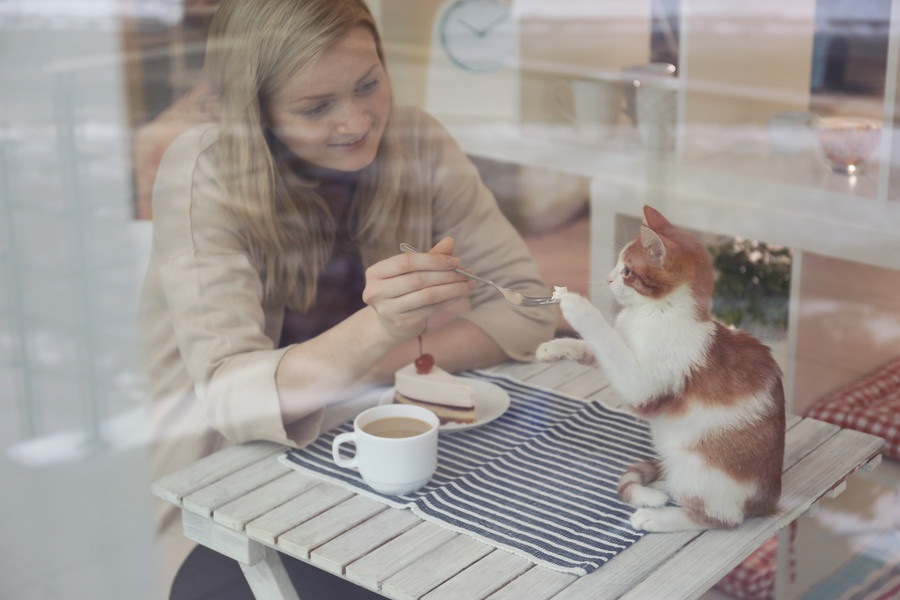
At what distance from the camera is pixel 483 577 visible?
837mm

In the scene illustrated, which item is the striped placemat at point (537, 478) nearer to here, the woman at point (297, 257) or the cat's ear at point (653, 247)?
the woman at point (297, 257)

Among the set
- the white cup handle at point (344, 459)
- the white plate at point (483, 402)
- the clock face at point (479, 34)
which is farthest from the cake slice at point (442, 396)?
the clock face at point (479, 34)

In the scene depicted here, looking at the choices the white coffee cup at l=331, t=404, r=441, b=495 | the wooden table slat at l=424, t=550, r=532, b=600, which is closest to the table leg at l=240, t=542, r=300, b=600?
the white coffee cup at l=331, t=404, r=441, b=495

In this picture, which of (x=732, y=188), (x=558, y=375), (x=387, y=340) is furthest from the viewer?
(x=732, y=188)

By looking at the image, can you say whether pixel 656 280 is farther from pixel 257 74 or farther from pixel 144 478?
pixel 144 478

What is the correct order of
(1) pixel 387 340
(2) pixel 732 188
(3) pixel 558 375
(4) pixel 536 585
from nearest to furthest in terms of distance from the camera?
(4) pixel 536 585, (1) pixel 387 340, (3) pixel 558 375, (2) pixel 732 188

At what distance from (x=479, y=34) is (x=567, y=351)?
1.89ft

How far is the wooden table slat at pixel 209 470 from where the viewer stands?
993 mm

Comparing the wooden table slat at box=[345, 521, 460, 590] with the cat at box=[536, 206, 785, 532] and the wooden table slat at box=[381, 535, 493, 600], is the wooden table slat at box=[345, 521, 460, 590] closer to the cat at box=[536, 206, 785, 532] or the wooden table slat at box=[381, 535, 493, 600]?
the wooden table slat at box=[381, 535, 493, 600]

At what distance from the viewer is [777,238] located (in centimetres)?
132

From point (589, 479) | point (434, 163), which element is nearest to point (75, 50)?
point (434, 163)

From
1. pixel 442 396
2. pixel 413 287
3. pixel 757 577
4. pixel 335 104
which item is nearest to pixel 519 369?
pixel 442 396

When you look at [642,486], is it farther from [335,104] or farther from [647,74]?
[647,74]

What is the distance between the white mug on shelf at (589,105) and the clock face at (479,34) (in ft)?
0.30
